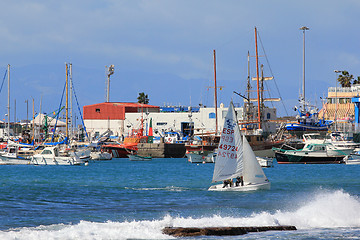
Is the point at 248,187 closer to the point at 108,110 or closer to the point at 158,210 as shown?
the point at 158,210

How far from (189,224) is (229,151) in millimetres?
15446

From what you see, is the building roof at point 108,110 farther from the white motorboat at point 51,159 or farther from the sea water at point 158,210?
the sea water at point 158,210

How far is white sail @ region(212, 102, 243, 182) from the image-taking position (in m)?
41.5

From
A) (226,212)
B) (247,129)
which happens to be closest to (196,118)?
(247,129)

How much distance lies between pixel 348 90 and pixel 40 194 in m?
111

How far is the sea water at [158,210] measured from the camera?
82.2 feet

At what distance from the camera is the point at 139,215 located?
3259 cm

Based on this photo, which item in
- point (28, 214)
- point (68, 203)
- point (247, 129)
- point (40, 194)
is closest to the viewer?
point (28, 214)

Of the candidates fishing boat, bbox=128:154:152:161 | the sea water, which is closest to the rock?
the sea water

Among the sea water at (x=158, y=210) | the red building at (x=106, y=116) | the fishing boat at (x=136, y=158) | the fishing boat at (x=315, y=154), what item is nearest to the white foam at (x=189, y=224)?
the sea water at (x=158, y=210)

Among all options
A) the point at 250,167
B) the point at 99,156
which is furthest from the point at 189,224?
the point at 99,156

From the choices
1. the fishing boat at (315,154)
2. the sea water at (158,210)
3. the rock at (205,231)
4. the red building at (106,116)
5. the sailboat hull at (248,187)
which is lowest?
the sea water at (158,210)

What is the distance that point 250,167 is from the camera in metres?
42.7

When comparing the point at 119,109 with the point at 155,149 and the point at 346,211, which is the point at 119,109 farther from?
the point at 346,211
